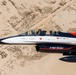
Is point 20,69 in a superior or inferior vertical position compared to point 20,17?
inferior

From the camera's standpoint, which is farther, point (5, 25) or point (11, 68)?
point (5, 25)

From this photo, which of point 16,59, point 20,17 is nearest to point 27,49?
point 16,59

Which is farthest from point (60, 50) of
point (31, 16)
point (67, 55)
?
point (31, 16)

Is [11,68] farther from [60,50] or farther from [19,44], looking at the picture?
[60,50]

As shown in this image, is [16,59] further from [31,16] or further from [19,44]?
[31,16]

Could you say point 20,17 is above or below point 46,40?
above

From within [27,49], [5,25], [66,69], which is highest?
[5,25]
